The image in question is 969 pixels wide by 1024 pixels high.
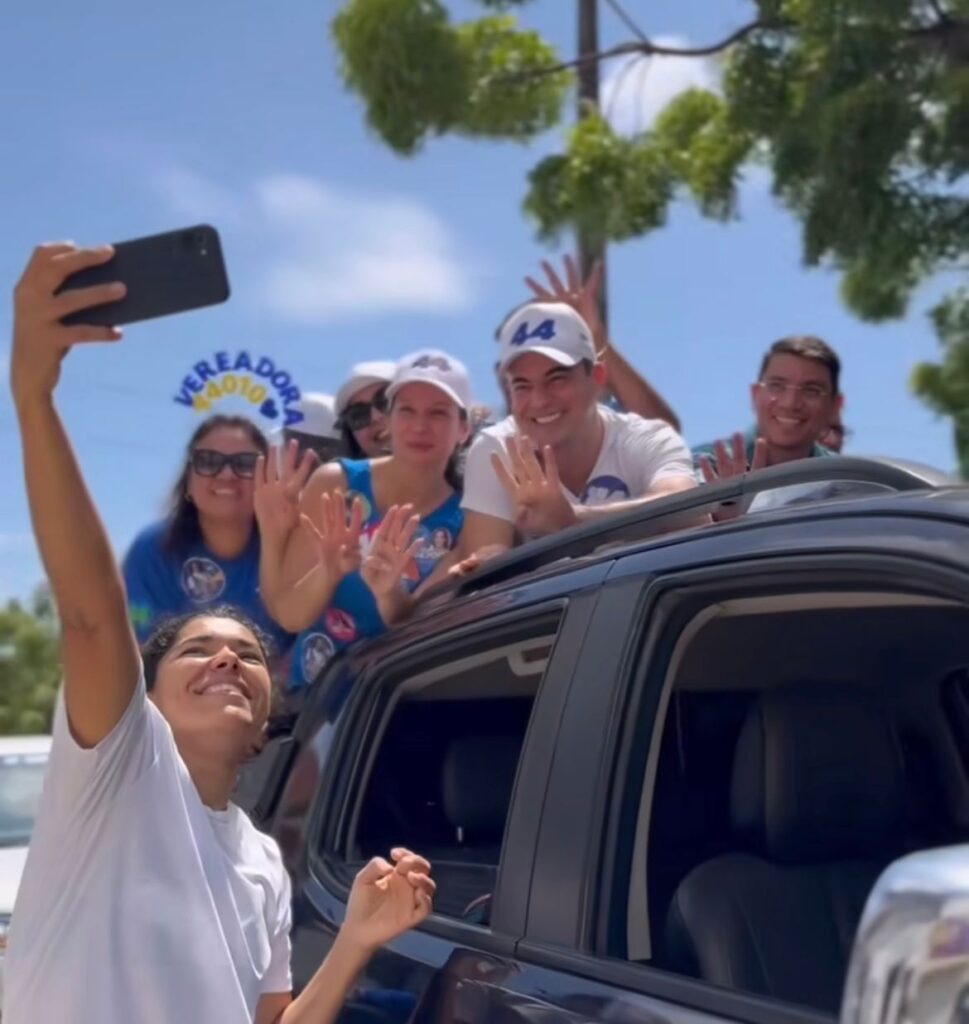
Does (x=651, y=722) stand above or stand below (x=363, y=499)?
below

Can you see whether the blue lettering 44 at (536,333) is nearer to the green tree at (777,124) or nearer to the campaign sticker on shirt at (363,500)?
the campaign sticker on shirt at (363,500)

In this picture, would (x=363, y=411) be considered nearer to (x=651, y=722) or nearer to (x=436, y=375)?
(x=436, y=375)

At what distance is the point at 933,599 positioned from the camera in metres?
1.85

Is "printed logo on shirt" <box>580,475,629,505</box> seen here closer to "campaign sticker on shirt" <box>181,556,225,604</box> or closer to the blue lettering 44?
the blue lettering 44

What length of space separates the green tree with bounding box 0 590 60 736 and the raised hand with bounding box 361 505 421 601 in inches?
1318

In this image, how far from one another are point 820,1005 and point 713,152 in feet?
33.0

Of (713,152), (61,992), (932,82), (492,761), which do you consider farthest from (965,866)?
(713,152)

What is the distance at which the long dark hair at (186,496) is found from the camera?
4.55 m

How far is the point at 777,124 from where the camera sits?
35.4ft

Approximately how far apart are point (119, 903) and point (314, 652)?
1.92m

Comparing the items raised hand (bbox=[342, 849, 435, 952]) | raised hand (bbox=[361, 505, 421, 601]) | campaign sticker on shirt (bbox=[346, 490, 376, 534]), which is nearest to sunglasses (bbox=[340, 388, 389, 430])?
campaign sticker on shirt (bbox=[346, 490, 376, 534])

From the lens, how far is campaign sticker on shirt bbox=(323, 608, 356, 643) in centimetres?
392

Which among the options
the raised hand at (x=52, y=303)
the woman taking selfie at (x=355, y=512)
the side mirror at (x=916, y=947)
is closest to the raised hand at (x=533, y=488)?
the woman taking selfie at (x=355, y=512)

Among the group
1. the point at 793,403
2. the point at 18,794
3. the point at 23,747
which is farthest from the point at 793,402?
the point at 23,747
